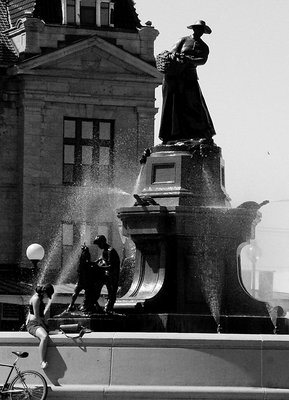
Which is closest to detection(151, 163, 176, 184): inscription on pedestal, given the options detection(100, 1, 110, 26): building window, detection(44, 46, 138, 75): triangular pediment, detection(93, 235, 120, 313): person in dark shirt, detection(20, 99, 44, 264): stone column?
detection(93, 235, 120, 313): person in dark shirt

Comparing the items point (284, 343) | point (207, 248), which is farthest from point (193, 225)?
point (284, 343)

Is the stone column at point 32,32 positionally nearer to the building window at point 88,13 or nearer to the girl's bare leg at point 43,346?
the building window at point 88,13

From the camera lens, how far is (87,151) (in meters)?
64.3

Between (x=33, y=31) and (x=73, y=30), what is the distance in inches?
59.1

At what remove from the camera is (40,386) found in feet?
83.9

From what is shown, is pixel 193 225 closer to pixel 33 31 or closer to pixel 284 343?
pixel 284 343

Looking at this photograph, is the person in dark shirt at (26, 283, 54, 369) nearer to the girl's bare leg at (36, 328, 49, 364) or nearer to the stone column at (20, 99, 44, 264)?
the girl's bare leg at (36, 328, 49, 364)

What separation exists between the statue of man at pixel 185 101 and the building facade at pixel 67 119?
33.3m

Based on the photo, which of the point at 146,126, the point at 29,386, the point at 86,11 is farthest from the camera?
the point at 146,126

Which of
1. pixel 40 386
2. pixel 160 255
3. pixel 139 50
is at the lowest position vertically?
pixel 40 386

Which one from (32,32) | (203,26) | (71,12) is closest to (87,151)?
(32,32)

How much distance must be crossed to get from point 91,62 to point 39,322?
131 ft

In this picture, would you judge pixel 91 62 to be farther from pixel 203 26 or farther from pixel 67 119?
pixel 203 26

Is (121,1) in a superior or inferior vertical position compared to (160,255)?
superior
